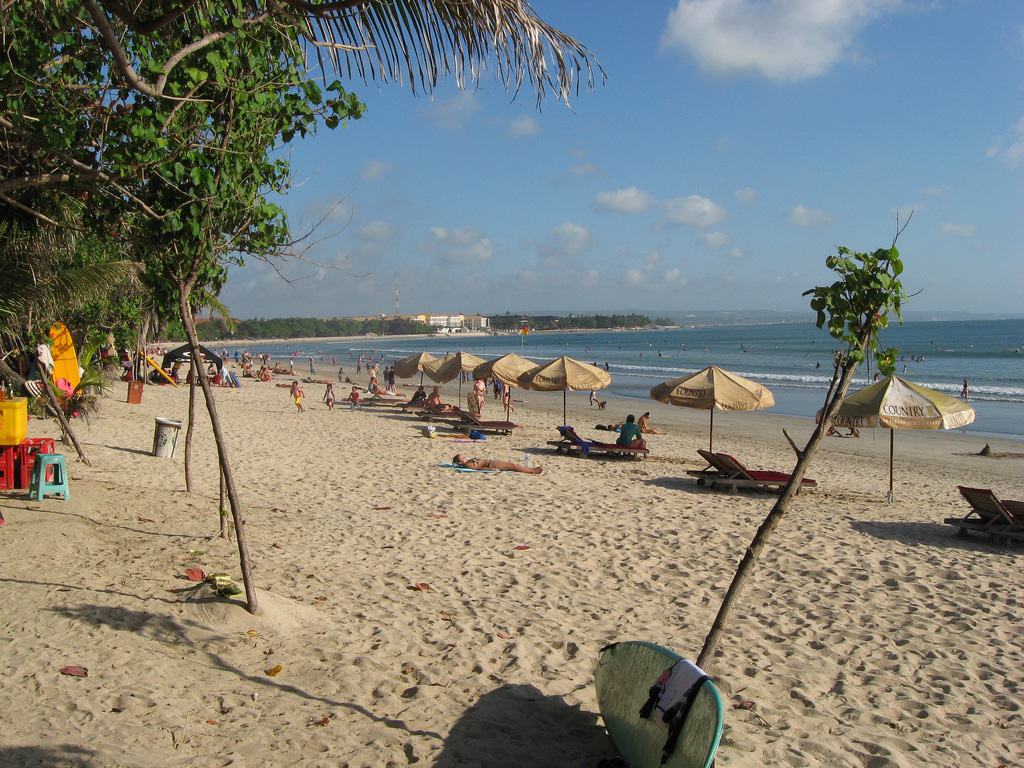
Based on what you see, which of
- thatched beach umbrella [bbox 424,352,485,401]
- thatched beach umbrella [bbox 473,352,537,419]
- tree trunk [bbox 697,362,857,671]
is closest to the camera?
tree trunk [bbox 697,362,857,671]

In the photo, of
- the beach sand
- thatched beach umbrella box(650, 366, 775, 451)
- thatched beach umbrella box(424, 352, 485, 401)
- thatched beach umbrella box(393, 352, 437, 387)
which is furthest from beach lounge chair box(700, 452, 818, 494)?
thatched beach umbrella box(393, 352, 437, 387)

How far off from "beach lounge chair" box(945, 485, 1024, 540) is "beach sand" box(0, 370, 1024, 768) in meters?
0.24

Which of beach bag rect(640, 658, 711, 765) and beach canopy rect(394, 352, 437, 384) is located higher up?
beach canopy rect(394, 352, 437, 384)

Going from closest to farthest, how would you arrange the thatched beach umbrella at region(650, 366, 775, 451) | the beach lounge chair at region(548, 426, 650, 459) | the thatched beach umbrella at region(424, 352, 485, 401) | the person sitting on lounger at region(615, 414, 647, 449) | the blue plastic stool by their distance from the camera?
the blue plastic stool < the thatched beach umbrella at region(650, 366, 775, 451) < the beach lounge chair at region(548, 426, 650, 459) < the person sitting on lounger at region(615, 414, 647, 449) < the thatched beach umbrella at region(424, 352, 485, 401)

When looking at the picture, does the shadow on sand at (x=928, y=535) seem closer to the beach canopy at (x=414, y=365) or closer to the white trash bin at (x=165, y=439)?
the white trash bin at (x=165, y=439)

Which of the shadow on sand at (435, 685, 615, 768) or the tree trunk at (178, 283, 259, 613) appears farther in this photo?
the tree trunk at (178, 283, 259, 613)

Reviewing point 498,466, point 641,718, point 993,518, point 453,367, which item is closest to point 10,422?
point 498,466

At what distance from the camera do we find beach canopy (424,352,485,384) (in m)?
21.7

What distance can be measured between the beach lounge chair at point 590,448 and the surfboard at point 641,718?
1064 centimetres

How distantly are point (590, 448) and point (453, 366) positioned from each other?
27.3 ft

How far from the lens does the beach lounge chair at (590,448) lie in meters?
14.6

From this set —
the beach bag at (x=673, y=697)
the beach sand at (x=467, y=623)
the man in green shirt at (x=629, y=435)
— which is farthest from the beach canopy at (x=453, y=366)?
the beach bag at (x=673, y=697)

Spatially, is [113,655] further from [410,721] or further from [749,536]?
[749,536]

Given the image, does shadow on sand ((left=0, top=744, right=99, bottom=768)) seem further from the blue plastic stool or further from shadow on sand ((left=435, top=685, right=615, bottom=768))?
the blue plastic stool
